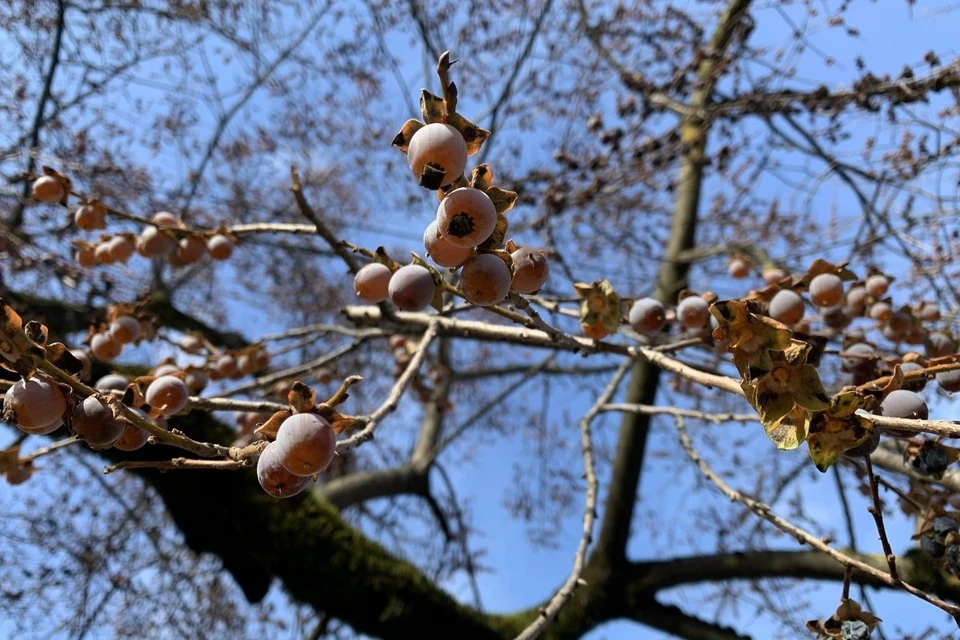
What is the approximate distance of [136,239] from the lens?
1.96 m

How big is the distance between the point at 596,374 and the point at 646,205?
68.2 inches

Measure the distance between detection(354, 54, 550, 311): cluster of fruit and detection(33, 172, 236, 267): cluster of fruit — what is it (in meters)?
1.25

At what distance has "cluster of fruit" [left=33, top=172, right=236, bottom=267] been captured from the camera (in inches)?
72.7

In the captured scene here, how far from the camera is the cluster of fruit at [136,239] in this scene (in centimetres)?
185

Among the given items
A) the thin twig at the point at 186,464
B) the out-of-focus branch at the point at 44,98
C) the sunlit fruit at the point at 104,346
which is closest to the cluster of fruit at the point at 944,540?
the thin twig at the point at 186,464

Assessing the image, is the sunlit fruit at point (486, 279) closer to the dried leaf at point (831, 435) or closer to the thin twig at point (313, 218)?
the dried leaf at point (831, 435)

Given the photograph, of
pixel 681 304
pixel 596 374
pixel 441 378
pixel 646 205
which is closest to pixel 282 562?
pixel 441 378

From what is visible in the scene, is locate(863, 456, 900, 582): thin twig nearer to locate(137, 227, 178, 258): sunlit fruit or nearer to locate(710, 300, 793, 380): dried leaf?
locate(710, 300, 793, 380): dried leaf

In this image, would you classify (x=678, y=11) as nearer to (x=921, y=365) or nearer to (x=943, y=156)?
(x=943, y=156)

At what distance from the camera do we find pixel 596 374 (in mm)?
5484

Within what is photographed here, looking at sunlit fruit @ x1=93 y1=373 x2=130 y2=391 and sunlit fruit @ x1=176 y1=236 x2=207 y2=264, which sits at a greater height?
sunlit fruit @ x1=176 y1=236 x2=207 y2=264

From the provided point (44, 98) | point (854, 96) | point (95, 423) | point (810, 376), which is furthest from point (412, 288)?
point (44, 98)

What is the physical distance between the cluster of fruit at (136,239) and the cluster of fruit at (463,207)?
1.25 m

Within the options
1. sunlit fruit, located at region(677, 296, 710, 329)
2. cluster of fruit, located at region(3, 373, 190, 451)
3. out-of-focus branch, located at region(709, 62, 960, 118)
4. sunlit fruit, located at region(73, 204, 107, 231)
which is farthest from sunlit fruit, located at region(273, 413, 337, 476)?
out-of-focus branch, located at region(709, 62, 960, 118)
